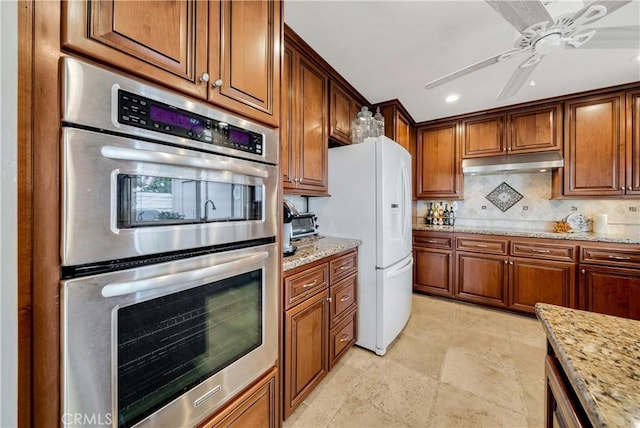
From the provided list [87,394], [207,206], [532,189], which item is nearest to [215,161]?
[207,206]

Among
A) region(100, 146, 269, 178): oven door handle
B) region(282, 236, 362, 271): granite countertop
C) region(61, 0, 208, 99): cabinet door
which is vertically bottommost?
region(282, 236, 362, 271): granite countertop

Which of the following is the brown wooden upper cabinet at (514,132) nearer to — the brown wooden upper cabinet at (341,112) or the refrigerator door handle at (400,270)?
the brown wooden upper cabinet at (341,112)

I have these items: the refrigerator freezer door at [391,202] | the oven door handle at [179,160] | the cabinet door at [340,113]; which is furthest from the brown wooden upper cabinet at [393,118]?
the oven door handle at [179,160]

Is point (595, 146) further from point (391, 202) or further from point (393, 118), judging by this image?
point (391, 202)

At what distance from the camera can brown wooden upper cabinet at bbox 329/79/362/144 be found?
7.43ft

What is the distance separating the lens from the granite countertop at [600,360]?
1.42 feet

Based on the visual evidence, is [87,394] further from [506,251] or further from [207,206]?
[506,251]

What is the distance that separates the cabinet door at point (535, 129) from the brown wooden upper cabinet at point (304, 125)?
2434mm

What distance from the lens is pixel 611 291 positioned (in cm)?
236

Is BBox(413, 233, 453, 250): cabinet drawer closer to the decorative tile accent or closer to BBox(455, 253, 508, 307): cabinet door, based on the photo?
BBox(455, 253, 508, 307): cabinet door

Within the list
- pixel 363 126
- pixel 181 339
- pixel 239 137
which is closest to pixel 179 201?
pixel 239 137

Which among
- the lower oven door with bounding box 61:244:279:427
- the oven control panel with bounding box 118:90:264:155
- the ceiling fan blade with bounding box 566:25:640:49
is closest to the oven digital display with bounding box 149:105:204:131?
the oven control panel with bounding box 118:90:264:155

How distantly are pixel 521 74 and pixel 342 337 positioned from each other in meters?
2.26

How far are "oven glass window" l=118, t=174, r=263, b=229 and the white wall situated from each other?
0.19 metres
